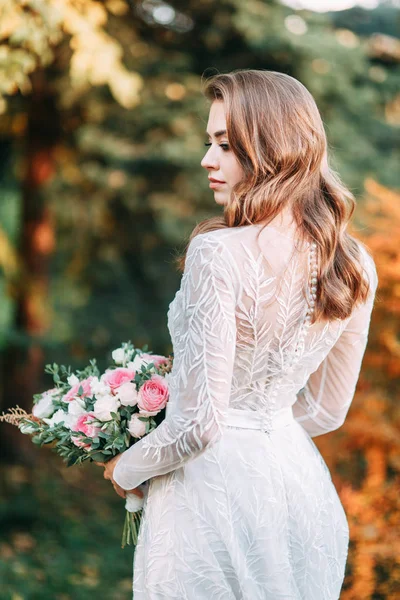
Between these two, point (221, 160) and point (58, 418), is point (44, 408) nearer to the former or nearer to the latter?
point (58, 418)

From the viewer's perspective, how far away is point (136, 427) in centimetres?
210

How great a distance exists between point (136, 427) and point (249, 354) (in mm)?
426

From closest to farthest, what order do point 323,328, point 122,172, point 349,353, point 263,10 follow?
point 323,328 → point 349,353 → point 263,10 → point 122,172

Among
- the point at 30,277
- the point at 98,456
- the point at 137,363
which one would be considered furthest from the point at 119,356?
the point at 30,277

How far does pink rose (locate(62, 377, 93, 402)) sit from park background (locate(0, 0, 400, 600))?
5.64ft

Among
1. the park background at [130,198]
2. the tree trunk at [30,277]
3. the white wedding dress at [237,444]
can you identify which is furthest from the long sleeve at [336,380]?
the tree trunk at [30,277]

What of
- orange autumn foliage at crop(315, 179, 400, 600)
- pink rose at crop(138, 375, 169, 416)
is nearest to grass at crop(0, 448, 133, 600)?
orange autumn foliage at crop(315, 179, 400, 600)

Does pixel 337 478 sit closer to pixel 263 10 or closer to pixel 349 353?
pixel 349 353

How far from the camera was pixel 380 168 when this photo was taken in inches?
243

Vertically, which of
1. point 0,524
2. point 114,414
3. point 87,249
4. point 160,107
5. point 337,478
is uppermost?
point 160,107

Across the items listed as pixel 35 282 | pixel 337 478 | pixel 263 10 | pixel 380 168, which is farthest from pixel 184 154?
pixel 337 478

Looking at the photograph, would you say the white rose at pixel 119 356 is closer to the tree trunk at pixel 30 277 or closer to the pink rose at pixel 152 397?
the pink rose at pixel 152 397

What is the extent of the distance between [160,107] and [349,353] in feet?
13.3

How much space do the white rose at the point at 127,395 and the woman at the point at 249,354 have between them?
17cm
